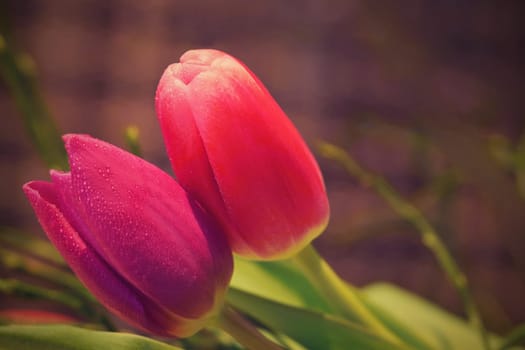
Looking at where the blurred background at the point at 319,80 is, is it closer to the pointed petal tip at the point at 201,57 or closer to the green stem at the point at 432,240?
the green stem at the point at 432,240

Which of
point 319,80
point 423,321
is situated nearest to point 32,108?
point 423,321

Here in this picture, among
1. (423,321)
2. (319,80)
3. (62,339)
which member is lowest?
(319,80)

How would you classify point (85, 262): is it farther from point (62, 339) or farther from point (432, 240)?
point (432, 240)

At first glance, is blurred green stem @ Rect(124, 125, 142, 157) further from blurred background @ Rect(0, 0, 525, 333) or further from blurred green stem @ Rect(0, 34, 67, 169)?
blurred background @ Rect(0, 0, 525, 333)

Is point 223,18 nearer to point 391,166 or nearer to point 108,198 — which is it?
point 391,166

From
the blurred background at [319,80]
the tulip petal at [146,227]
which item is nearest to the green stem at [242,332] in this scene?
the tulip petal at [146,227]

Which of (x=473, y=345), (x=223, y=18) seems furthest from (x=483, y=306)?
(x=223, y=18)
